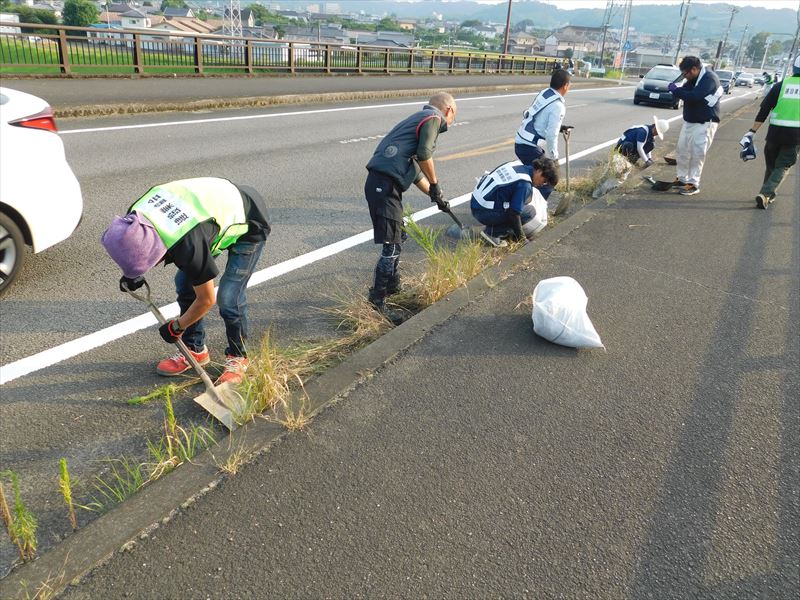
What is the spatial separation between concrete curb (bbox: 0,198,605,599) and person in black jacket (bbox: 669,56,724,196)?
571 centimetres

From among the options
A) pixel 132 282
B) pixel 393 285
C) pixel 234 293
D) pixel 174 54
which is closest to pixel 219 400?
pixel 234 293

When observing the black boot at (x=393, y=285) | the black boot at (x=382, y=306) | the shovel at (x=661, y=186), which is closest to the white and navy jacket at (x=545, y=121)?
the shovel at (x=661, y=186)

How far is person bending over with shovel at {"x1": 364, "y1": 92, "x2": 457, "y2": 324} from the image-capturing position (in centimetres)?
397

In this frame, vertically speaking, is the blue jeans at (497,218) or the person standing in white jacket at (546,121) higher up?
the person standing in white jacket at (546,121)

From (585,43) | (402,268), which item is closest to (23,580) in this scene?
(402,268)

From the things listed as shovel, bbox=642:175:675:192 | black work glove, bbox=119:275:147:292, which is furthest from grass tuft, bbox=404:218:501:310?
shovel, bbox=642:175:675:192

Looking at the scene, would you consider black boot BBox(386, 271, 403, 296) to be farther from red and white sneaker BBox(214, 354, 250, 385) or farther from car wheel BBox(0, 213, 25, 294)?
car wheel BBox(0, 213, 25, 294)

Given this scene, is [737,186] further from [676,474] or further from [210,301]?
[210,301]

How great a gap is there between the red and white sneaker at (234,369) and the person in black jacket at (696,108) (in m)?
6.80

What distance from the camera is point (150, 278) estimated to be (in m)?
4.50

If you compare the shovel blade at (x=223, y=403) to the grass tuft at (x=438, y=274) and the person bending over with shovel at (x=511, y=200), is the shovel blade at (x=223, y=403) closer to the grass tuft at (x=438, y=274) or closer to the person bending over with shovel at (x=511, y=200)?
the grass tuft at (x=438, y=274)

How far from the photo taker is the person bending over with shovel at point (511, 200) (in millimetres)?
5242

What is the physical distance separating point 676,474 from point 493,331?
1558 mm

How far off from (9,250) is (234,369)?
1.98 m
